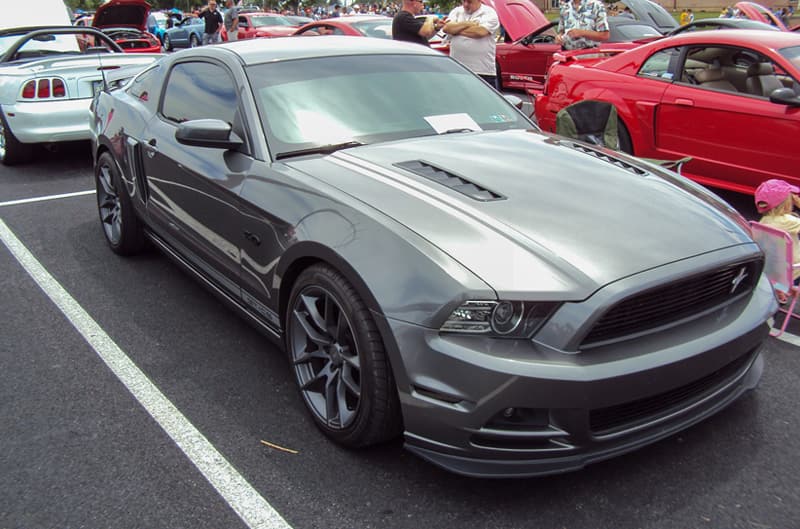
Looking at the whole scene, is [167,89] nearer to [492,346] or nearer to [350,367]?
[350,367]

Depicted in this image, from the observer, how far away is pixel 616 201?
281cm

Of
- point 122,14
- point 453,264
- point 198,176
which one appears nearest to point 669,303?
point 453,264

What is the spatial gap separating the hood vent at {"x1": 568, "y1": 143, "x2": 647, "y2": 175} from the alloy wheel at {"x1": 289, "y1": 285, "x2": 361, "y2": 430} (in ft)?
4.98

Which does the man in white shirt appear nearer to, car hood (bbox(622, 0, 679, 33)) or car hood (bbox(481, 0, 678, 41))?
car hood (bbox(481, 0, 678, 41))

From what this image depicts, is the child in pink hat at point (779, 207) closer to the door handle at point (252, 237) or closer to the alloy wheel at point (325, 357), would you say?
the alloy wheel at point (325, 357)

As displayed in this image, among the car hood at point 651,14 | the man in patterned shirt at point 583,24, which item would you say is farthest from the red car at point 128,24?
the car hood at point 651,14

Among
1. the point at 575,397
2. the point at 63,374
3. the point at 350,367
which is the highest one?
the point at 575,397

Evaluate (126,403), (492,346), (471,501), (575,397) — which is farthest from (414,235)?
(126,403)

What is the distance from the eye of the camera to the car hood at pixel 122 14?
1139 centimetres

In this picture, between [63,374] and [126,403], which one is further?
[63,374]

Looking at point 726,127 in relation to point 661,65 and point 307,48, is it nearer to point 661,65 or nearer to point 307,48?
point 661,65

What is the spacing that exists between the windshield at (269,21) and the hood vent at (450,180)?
1709 centimetres

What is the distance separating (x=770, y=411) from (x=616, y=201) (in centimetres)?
116

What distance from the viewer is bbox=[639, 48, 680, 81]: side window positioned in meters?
6.21
